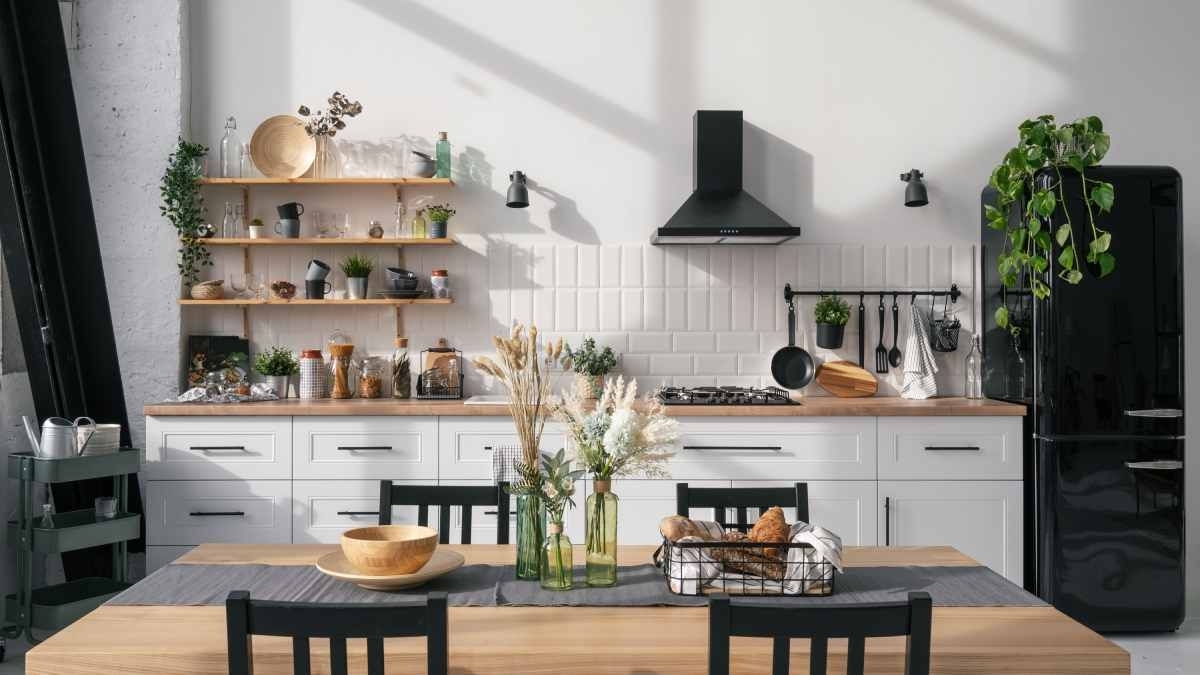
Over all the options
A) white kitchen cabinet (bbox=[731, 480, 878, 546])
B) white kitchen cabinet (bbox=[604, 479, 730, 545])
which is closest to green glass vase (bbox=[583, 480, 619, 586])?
white kitchen cabinet (bbox=[604, 479, 730, 545])

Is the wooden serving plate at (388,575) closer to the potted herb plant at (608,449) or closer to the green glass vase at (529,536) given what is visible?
the green glass vase at (529,536)

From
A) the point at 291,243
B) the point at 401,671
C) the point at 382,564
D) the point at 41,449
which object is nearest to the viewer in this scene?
the point at 401,671

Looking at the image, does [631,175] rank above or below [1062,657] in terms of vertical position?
above

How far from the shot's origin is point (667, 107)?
14.9ft

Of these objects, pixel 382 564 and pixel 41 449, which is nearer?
pixel 382 564

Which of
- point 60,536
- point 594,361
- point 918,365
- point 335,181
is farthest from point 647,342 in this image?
point 60,536

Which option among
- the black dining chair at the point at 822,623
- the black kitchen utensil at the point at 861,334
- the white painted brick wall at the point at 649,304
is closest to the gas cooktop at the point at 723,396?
the white painted brick wall at the point at 649,304

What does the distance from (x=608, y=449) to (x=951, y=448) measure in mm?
2579

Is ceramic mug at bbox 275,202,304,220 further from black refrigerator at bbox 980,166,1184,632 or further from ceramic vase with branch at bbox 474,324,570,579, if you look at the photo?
black refrigerator at bbox 980,166,1184,632

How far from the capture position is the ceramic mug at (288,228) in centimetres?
435

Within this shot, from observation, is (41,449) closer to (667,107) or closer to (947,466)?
(667,107)

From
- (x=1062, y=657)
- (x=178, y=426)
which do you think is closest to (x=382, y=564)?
(x=1062, y=657)

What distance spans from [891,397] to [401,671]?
3448 millimetres

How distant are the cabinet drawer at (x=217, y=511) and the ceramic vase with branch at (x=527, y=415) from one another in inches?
88.7
